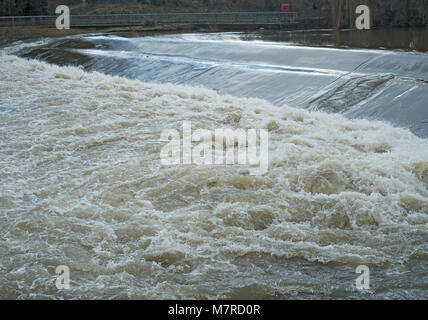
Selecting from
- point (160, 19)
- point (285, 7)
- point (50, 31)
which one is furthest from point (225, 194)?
point (285, 7)

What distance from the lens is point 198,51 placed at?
1582cm

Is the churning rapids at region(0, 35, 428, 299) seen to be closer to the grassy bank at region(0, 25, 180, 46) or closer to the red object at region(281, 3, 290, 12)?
the grassy bank at region(0, 25, 180, 46)

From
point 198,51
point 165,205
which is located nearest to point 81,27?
point 198,51

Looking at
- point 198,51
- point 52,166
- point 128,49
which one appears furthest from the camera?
point 128,49

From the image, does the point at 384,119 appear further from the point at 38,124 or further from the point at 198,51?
the point at 198,51

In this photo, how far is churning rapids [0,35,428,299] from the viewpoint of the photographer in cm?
413

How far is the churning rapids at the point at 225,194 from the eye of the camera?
4.13 metres

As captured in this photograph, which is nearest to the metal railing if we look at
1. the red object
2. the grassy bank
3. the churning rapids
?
the grassy bank

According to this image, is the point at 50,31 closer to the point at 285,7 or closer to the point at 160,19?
the point at 160,19

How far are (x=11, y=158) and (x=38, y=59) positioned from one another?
35.3 ft

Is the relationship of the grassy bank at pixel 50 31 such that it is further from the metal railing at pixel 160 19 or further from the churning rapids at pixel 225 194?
the churning rapids at pixel 225 194

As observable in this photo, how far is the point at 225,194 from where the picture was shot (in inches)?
224

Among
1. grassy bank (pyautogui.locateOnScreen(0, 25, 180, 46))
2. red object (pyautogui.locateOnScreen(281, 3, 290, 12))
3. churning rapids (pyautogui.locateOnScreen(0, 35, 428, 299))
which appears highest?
red object (pyautogui.locateOnScreen(281, 3, 290, 12))
